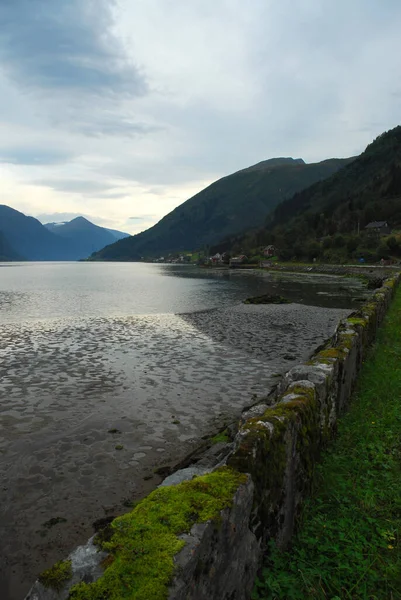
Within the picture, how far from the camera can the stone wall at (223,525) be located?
320 centimetres

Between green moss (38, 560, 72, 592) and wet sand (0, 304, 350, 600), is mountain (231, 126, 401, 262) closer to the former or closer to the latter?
wet sand (0, 304, 350, 600)

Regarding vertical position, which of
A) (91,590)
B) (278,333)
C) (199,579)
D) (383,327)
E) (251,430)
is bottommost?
(278,333)

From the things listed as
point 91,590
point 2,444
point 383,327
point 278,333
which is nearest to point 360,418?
point 91,590

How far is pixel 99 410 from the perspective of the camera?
13727mm

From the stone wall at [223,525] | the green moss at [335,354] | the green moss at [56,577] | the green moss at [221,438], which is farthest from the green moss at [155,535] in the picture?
the green moss at [221,438]

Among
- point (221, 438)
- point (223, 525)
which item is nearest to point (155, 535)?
point (223, 525)

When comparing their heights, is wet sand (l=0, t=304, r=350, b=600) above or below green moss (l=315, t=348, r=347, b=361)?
below

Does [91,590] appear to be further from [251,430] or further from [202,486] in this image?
[251,430]

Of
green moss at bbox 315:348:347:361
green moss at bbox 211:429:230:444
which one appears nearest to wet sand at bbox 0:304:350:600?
green moss at bbox 211:429:230:444

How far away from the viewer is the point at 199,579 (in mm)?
3443

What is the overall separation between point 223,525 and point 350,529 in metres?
2.82

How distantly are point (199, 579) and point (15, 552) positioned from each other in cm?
539

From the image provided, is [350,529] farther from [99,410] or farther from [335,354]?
[99,410]

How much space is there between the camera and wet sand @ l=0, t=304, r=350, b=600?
788 cm
